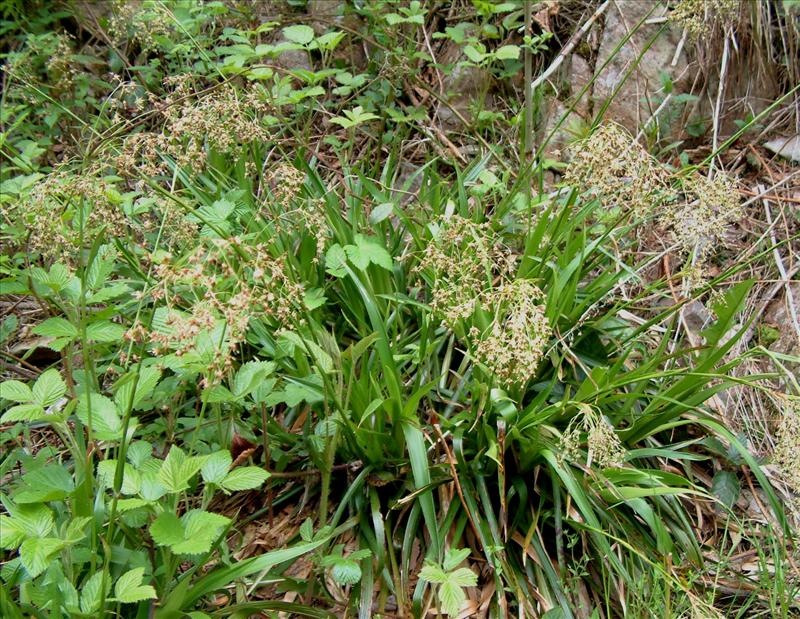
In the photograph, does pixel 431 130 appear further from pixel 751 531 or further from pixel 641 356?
pixel 751 531

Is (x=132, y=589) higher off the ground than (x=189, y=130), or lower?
lower

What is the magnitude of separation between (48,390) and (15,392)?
0.08 m

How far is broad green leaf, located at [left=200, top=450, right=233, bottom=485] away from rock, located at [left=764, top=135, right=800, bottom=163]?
342cm

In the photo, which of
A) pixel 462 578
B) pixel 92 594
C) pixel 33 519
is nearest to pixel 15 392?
pixel 33 519

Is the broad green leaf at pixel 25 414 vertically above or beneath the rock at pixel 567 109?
above

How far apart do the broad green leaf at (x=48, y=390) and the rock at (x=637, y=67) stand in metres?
3.27

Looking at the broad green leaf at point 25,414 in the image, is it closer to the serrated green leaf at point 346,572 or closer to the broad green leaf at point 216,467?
the broad green leaf at point 216,467

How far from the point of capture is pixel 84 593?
1725mm

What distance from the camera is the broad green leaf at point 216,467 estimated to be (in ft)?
5.90

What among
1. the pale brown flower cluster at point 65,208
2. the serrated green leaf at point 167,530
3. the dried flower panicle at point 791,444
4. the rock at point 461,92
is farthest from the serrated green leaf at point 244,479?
the rock at point 461,92

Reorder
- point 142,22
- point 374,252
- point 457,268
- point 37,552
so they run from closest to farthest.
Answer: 1. point 37,552
2. point 457,268
3. point 374,252
4. point 142,22

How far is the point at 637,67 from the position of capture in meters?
4.03

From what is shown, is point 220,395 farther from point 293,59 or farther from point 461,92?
point 293,59

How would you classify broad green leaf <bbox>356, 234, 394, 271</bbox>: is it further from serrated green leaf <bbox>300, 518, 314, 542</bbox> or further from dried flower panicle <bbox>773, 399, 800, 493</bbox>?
dried flower panicle <bbox>773, 399, 800, 493</bbox>
